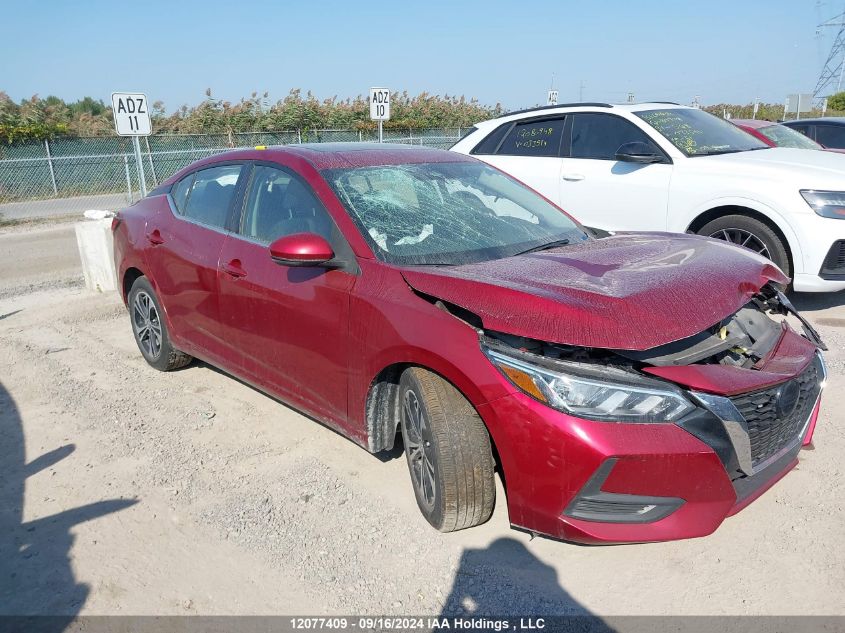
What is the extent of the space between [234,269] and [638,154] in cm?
418

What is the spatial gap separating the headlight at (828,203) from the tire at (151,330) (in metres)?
5.22

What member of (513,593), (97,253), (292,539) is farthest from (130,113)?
(513,593)

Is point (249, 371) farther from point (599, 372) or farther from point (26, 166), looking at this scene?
point (26, 166)

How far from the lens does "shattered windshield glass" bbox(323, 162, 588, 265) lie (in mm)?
3375

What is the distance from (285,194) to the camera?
3.82 meters

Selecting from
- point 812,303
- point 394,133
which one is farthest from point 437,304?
point 394,133

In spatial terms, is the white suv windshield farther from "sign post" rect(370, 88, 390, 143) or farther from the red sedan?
"sign post" rect(370, 88, 390, 143)

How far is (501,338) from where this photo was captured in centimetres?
272

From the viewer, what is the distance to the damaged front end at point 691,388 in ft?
8.11

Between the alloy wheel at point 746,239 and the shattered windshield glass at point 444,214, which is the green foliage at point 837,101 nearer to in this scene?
the alloy wheel at point 746,239

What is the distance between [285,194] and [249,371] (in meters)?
1.08

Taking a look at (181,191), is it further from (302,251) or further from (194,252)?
(302,251)

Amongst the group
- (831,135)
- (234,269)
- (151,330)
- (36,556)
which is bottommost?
(36,556)

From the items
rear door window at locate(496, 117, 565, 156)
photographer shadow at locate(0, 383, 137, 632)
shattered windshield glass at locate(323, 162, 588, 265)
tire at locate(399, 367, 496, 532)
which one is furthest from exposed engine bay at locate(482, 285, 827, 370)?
rear door window at locate(496, 117, 565, 156)
